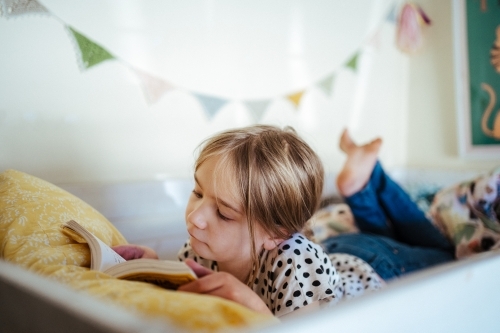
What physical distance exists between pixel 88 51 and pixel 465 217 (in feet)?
3.80

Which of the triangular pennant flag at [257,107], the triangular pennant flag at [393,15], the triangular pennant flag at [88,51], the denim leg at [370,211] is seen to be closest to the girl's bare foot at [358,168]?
the denim leg at [370,211]

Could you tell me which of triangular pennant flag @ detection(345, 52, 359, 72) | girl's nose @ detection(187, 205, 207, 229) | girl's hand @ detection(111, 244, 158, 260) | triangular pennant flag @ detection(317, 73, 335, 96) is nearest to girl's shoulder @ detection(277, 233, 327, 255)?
girl's nose @ detection(187, 205, 207, 229)

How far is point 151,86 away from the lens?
1.41 metres

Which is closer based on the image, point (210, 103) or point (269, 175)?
point (269, 175)

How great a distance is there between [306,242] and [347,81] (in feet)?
4.31

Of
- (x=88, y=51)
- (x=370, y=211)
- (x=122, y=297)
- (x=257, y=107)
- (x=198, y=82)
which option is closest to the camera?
(x=122, y=297)

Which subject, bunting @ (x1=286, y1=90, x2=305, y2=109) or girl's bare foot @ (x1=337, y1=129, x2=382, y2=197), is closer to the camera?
girl's bare foot @ (x1=337, y1=129, x2=382, y2=197)

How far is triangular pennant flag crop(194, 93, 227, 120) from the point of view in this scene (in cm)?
153

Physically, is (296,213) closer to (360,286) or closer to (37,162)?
(360,286)

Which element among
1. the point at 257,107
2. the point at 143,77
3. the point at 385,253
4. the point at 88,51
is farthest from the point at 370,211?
the point at 88,51

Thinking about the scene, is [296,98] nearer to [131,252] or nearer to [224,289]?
[131,252]

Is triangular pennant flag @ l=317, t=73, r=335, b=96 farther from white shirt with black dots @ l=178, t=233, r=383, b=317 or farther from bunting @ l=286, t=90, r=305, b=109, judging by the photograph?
white shirt with black dots @ l=178, t=233, r=383, b=317

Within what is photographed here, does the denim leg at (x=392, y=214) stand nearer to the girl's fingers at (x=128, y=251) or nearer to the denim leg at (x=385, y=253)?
the denim leg at (x=385, y=253)

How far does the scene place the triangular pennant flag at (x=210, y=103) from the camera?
5.03 ft
